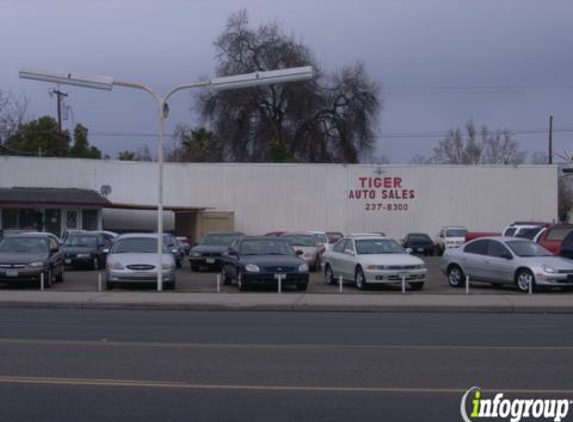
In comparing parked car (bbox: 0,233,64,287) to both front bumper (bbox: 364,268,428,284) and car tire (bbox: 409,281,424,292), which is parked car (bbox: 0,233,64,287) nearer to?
front bumper (bbox: 364,268,428,284)

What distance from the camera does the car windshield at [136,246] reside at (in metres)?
25.3

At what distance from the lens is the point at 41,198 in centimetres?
4972

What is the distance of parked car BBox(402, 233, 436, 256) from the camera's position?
50.4 meters

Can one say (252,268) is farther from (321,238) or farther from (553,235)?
(321,238)

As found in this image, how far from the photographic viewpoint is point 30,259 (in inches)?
975

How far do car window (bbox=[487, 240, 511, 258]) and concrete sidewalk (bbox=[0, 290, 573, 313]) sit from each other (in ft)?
5.77

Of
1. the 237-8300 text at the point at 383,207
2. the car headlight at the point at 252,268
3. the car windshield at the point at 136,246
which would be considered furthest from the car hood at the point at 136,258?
the 237-8300 text at the point at 383,207

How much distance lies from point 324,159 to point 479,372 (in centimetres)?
6185

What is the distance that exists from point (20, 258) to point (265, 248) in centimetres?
696

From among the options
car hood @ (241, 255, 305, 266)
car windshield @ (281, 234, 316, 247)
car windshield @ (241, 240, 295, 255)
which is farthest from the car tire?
car windshield @ (281, 234, 316, 247)

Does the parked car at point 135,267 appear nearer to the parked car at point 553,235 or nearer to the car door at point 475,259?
the car door at point 475,259

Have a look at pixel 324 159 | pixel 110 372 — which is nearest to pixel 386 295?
pixel 110 372

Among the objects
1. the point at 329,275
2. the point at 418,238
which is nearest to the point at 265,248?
the point at 329,275

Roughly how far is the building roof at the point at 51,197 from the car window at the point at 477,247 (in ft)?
96.3
